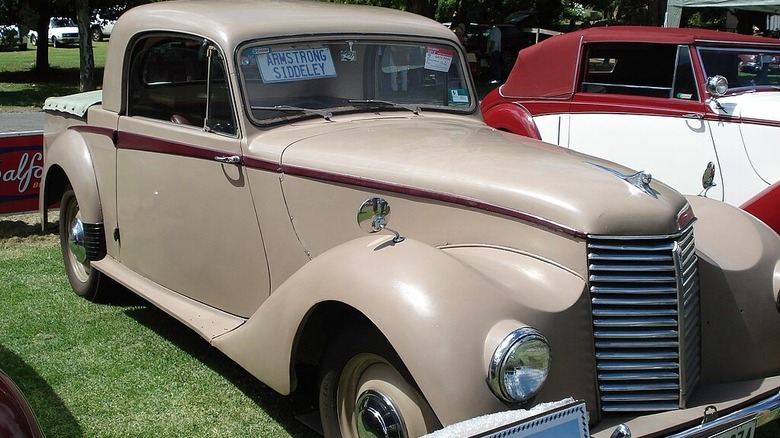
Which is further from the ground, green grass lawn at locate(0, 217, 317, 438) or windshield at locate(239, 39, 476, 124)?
windshield at locate(239, 39, 476, 124)

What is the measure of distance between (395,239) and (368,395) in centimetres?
57

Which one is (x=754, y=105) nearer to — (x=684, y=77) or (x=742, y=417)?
(x=684, y=77)

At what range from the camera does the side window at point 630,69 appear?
664 cm

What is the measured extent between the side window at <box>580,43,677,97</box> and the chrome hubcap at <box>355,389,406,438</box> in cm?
463

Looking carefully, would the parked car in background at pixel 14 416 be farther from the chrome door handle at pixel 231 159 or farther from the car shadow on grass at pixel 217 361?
the chrome door handle at pixel 231 159

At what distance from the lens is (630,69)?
23.4ft

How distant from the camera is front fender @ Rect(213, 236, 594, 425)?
2494 mm

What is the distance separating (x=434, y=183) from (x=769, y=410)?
145 centimetres

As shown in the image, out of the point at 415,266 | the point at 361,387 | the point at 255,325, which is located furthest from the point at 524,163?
the point at 255,325

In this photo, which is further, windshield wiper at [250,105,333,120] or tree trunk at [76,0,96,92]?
tree trunk at [76,0,96,92]

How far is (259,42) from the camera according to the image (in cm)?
382

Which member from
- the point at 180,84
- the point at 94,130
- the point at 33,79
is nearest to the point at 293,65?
the point at 180,84

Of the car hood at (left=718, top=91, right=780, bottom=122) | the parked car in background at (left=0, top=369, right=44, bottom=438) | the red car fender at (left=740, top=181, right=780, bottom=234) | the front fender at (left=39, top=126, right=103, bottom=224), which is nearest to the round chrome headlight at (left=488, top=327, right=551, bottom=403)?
the parked car in background at (left=0, top=369, right=44, bottom=438)

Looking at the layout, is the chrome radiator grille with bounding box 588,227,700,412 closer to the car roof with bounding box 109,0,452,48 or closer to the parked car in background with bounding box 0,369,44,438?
the parked car in background with bounding box 0,369,44,438
